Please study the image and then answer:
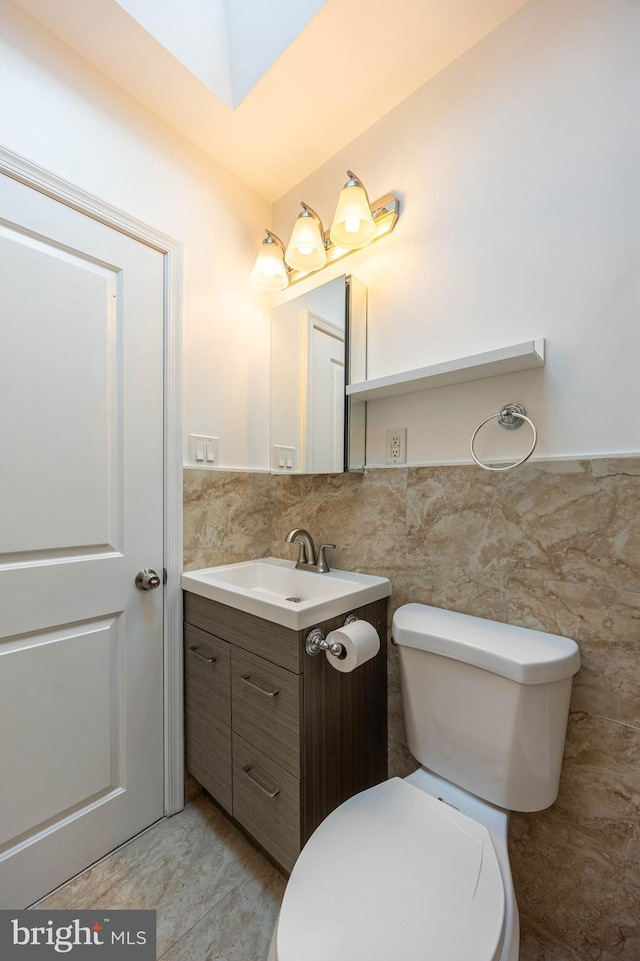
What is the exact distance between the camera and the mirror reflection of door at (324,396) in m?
1.40

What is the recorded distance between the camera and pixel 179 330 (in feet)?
4.52

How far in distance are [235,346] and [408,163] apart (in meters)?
0.86

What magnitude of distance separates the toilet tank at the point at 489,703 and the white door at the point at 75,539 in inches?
34.3

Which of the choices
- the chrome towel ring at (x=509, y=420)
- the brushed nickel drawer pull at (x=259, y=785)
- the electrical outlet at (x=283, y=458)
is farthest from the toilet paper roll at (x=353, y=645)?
the electrical outlet at (x=283, y=458)

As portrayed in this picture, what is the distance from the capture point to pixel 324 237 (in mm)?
1481

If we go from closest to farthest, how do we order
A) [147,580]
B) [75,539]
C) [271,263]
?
[75,539]
[147,580]
[271,263]

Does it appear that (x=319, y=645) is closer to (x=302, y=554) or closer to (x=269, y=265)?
(x=302, y=554)

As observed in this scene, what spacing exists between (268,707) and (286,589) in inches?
18.0

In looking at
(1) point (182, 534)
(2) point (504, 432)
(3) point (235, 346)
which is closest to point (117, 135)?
(3) point (235, 346)

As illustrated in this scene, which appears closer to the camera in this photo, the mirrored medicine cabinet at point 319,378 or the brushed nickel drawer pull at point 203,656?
the brushed nickel drawer pull at point 203,656

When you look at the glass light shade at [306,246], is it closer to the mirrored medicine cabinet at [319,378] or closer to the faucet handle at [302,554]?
the mirrored medicine cabinet at [319,378]

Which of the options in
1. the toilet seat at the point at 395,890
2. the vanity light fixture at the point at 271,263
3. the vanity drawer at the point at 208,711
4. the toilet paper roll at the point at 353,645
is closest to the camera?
the toilet seat at the point at 395,890

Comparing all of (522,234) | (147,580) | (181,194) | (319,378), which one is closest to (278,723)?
(147,580)

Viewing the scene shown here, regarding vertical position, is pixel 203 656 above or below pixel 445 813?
above
